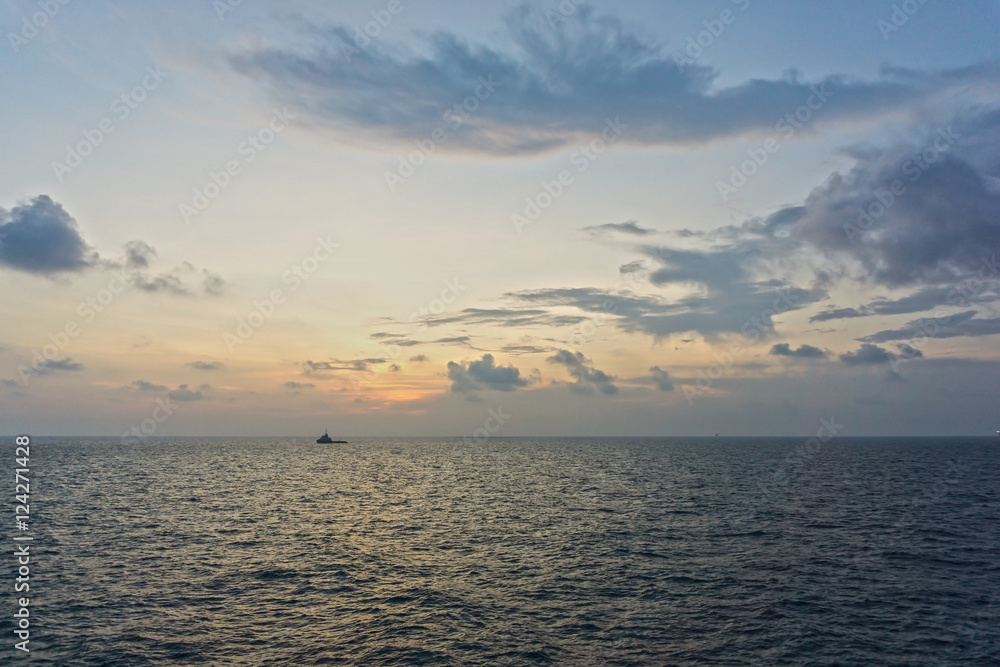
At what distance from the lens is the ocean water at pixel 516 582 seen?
3241 centimetres

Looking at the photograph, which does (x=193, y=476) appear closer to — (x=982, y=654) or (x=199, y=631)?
(x=199, y=631)

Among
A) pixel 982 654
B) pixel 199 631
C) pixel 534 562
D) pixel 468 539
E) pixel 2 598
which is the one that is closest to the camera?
pixel 982 654

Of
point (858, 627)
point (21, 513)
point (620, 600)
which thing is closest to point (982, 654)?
point (858, 627)

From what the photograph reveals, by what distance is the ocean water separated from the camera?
32.4 metres

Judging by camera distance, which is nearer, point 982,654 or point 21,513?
point 982,654

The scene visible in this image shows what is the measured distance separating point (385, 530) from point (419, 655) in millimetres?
36610

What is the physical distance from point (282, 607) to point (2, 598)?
19.7m

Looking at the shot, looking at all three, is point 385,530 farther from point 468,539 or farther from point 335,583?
point 335,583

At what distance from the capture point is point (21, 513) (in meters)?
68.1

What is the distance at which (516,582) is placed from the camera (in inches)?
1772

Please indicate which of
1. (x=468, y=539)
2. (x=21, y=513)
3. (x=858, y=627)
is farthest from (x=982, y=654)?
(x=21, y=513)

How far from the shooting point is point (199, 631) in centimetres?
3469

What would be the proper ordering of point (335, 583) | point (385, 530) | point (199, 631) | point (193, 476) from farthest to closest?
point (193, 476), point (385, 530), point (335, 583), point (199, 631)

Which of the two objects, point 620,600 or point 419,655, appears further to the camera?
point 620,600
